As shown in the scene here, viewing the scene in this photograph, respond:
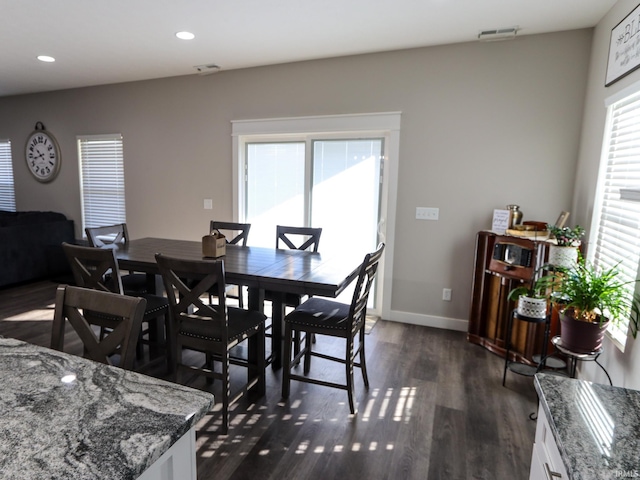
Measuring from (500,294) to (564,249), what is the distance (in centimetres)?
72

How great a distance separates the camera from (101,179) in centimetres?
525

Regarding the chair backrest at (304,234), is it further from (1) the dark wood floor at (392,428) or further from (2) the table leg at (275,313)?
(1) the dark wood floor at (392,428)

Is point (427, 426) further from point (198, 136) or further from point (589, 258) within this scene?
point (198, 136)

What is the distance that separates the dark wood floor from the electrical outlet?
4.22 ft

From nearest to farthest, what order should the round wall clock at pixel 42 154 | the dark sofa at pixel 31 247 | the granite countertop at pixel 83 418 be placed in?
the granite countertop at pixel 83 418 < the dark sofa at pixel 31 247 < the round wall clock at pixel 42 154

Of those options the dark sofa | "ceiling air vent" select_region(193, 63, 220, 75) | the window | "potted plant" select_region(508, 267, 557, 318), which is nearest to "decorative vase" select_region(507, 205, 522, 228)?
"potted plant" select_region(508, 267, 557, 318)

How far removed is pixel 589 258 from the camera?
8.87ft

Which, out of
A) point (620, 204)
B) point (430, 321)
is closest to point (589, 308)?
point (620, 204)

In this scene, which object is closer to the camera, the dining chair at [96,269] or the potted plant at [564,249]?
the dining chair at [96,269]

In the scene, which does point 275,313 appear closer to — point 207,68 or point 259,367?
point 259,367

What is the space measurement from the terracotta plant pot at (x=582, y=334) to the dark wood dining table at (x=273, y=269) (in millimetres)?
1266

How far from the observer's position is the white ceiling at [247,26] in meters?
2.64

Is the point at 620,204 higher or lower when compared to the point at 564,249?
higher

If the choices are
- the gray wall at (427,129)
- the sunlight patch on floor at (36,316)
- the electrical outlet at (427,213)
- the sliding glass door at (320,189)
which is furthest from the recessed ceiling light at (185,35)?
the sunlight patch on floor at (36,316)
